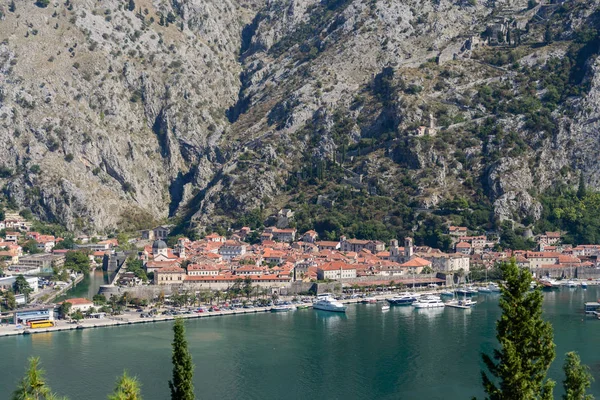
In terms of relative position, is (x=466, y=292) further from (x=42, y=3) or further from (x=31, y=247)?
(x=42, y=3)

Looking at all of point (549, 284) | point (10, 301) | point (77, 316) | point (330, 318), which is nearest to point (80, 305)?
point (77, 316)

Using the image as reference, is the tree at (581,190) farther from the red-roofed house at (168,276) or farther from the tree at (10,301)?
the tree at (10,301)

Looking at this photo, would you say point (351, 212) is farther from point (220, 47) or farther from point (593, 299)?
point (220, 47)

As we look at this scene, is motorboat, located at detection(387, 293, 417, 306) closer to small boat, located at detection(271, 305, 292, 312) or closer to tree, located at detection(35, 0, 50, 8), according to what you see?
small boat, located at detection(271, 305, 292, 312)

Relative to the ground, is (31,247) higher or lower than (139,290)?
higher

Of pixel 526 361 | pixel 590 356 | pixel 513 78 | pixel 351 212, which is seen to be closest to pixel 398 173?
pixel 351 212

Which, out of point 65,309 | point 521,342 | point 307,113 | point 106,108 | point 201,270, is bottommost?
point 65,309
